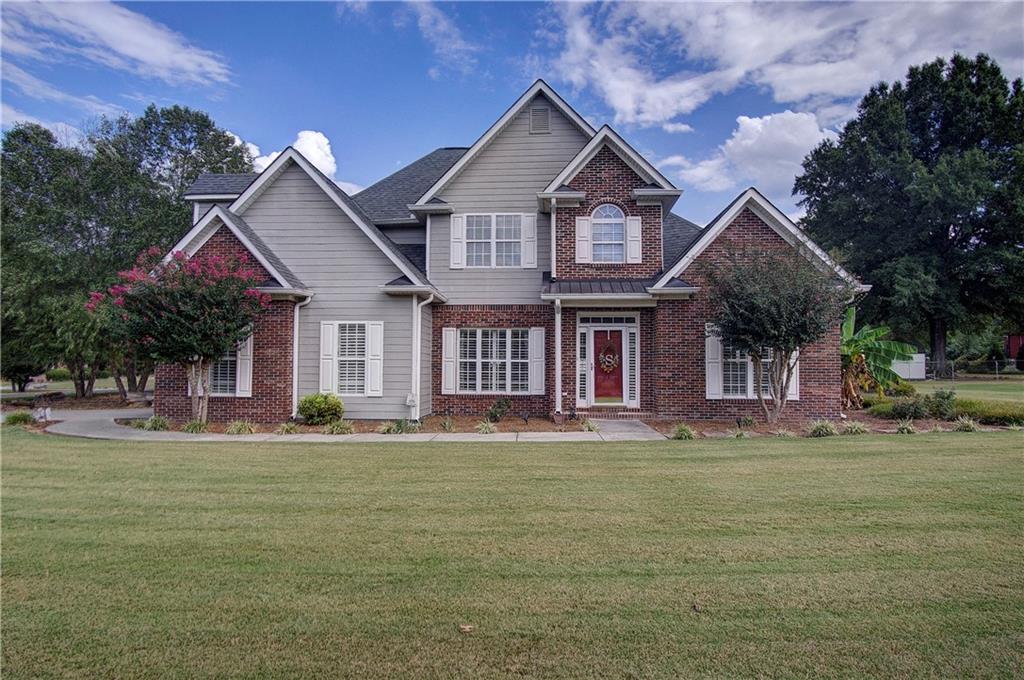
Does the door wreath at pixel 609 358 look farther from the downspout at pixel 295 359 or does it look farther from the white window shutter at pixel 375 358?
the downspout at pixel 295 359

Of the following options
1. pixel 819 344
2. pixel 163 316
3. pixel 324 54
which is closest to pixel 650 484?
pixel 819 344

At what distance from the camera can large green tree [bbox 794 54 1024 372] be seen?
1208 inches

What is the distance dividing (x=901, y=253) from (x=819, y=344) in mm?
25912

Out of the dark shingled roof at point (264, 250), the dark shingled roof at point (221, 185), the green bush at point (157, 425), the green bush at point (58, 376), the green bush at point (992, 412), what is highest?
the dark shingled roof at point (221, 185)

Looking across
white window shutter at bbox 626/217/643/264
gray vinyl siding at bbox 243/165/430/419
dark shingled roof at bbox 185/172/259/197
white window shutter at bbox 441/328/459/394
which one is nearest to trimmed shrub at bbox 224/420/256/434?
gray vinyl siding at bbox 243/165/430/419

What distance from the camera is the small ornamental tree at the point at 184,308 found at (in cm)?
1211

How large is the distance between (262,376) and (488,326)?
618 cm

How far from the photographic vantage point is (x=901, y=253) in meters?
33.7

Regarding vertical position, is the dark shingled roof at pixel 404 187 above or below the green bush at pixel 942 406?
above

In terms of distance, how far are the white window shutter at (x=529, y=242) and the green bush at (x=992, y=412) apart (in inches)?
456

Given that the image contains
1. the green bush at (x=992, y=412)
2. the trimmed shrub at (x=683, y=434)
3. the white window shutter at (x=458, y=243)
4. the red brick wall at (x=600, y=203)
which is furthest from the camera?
the white window shutter at (x=458, y=243)

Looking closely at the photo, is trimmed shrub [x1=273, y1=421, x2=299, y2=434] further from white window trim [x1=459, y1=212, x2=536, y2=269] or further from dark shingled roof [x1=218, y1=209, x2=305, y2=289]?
white window trim [x1=459, y1=212, x2=536, y2=269]

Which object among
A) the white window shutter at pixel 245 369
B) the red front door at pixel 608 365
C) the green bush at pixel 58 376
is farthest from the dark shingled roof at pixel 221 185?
the green bush at pixel 58 376

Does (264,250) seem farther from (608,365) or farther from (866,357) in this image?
(866,357)
